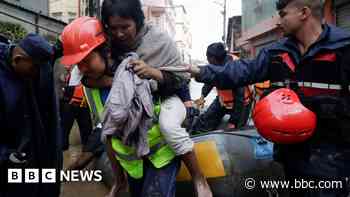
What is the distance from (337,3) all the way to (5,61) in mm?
5026

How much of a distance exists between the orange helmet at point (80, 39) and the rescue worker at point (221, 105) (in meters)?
2.68

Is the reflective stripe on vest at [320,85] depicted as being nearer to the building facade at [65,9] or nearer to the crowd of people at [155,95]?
the crowd of people at [155,95]

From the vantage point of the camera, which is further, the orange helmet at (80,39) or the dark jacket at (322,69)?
the orange helmet at (80,39)

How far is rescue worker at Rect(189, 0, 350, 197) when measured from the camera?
2109mm

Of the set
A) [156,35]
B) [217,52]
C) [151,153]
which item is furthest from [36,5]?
[151,153]

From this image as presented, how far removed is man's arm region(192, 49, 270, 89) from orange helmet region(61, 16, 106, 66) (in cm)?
64

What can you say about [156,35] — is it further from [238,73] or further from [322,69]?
[322,69]

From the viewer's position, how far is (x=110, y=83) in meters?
2.50

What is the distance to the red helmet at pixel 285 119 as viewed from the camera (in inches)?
80.6

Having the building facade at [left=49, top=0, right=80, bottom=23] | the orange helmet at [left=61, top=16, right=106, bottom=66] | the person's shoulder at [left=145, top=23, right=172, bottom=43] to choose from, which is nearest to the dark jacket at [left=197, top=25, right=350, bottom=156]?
the person's shoulder at [left=145, top=23, right=172, bottom=43]

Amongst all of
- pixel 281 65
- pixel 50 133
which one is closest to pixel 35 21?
pixel 50 133

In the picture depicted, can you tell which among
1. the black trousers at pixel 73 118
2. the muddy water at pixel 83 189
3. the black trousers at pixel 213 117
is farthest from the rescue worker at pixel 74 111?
the black trousers at pixel 213 117

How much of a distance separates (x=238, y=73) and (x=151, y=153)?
2.44 ft

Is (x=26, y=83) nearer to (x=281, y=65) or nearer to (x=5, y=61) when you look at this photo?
(x=5, y=61)
